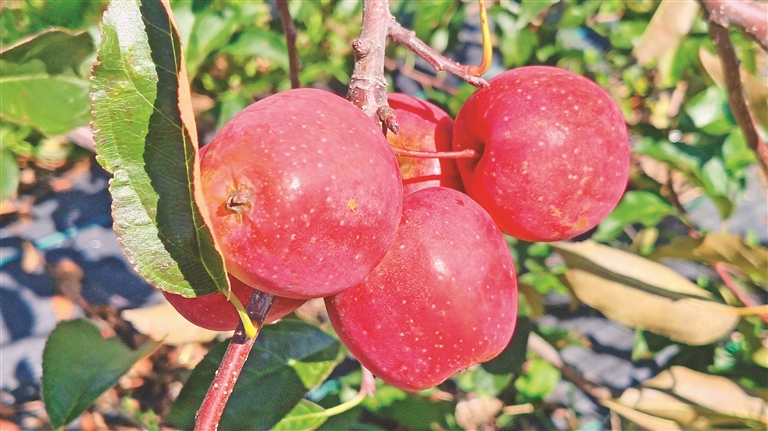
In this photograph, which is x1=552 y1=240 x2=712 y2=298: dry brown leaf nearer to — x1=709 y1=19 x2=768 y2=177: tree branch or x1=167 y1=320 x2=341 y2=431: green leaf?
x1=709 y1=19 x2=768 y2=177: tree branch

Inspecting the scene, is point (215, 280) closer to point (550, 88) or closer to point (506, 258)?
point (506, 258)

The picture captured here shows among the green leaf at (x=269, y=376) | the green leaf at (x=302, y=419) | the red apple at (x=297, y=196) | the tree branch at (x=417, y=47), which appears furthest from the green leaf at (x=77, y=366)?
the tree branch at (x=417, y=47)

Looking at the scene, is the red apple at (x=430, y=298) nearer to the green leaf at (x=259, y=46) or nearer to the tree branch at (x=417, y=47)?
the tree branch at (x=417, y=47)

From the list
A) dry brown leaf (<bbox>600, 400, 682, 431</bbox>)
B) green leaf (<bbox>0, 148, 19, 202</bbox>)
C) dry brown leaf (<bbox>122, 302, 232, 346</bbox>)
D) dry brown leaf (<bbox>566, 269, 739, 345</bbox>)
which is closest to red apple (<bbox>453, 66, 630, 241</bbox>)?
dry brown leaf (<bbox>566, 269, 739, 345</bbox>)

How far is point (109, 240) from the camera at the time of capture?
174cm

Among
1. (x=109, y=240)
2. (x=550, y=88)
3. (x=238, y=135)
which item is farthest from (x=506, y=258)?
(x=109, y=240)

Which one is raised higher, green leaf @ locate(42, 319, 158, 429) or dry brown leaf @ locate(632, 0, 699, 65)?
dry brown leaf @ locate(632, 0, 699, 65)

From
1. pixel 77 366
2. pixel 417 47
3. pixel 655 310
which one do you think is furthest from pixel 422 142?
pixel 77 366

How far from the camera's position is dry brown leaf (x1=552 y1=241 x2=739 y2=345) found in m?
0.92

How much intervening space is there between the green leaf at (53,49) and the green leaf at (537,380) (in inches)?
44.4

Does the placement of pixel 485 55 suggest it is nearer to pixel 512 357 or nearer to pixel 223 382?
pixel 223 382

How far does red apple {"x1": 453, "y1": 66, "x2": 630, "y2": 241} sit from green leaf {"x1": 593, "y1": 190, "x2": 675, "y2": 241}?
0.54 metres

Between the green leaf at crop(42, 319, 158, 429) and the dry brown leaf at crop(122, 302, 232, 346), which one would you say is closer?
the green leaf at crop(42, 319, 158, 429)

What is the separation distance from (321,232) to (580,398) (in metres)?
1.24
